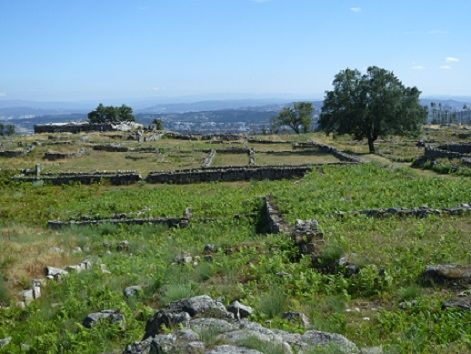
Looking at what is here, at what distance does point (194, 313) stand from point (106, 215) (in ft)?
48.1

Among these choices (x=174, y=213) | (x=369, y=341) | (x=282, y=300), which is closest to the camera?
(x=369, y=341)

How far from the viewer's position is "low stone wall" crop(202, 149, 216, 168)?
3602cm

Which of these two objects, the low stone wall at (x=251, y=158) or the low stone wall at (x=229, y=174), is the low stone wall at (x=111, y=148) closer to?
the low stone wall at (x=251, y=158)

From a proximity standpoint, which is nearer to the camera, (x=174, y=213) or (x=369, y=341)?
(x=369, y=341)

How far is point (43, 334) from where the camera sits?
9.42 meters

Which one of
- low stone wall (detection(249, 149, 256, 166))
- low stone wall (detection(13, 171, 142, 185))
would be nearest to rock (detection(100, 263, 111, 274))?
low stone wall (detection(13, 171, 142, 185))

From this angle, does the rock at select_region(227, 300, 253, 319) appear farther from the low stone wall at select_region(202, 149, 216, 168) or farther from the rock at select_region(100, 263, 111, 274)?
the low stone wall at select_region(202, 149, 216, 168)

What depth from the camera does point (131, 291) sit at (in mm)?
11016

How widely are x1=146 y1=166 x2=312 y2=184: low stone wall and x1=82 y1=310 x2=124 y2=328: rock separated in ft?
68.2

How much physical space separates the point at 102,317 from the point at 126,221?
11.0 meters

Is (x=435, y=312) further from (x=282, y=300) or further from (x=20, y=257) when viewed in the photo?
(x=20, y=257)

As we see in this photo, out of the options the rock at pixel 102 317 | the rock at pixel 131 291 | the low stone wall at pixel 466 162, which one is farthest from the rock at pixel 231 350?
the low stone wall at pixel 466 162

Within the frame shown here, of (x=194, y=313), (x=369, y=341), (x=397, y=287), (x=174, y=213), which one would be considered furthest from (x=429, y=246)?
(x=174, y=213)

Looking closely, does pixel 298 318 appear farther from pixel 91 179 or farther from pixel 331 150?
pixel 331 150
